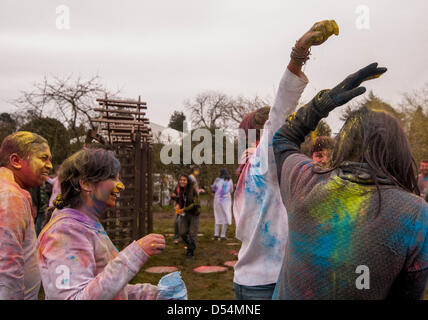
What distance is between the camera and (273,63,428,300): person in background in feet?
3.57

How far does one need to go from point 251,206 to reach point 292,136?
594 millimetres

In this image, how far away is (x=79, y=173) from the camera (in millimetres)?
1640

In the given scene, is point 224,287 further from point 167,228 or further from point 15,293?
point 167,228

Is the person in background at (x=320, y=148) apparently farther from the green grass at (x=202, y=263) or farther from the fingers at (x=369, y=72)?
the green grass at (x=202, y=263)

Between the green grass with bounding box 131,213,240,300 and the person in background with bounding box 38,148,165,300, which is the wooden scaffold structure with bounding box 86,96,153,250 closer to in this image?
the green grass with bounding box 131,213,240,300

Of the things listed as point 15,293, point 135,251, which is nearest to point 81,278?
point 135,251

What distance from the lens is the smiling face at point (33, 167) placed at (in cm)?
223

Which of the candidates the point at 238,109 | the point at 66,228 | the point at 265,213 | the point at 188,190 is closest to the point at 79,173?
the point at 66,228

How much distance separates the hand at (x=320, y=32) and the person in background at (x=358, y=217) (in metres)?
0.28

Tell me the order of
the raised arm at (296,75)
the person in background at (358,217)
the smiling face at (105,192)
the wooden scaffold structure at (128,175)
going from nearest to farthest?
the person in background at (358,217)
the raised arm at (296,75)
the smiling face at (105,192)
the wooden scaffold structure at (128,175)

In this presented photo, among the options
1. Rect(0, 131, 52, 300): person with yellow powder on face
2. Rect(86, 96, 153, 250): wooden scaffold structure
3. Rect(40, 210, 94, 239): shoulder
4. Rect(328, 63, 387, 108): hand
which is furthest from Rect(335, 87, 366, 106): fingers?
Rect(86, 96, 153, 250): wooden scaffold structure

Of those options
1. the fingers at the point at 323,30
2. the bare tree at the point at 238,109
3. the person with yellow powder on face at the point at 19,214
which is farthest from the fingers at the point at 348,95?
the bare tree at the point at 238,109

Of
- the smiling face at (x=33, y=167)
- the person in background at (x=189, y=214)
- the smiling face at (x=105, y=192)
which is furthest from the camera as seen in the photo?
the person in background at (x=189, y=214)

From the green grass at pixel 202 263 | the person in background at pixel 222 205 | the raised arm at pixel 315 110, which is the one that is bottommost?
the green grass at pixel 202 263
